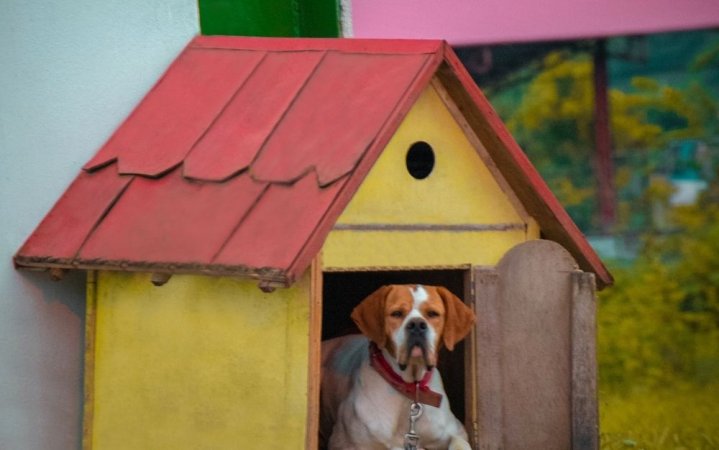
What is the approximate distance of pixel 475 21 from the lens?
11.2 meters

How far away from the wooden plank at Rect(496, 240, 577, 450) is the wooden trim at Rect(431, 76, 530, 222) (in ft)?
0.77

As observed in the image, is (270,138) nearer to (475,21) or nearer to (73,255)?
(73,255)

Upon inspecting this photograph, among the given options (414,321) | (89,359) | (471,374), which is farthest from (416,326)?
(89,359)

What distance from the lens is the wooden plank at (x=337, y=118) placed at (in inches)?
240

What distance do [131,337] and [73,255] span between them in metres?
0.45

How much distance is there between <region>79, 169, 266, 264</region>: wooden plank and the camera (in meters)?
6.14

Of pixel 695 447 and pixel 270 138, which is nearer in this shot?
pixel 270 138

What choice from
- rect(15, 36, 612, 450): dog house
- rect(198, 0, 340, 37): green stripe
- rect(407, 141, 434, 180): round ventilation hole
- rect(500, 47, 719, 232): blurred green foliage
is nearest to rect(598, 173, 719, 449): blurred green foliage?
rect(500, 47, 719, 232): blurred green foliage

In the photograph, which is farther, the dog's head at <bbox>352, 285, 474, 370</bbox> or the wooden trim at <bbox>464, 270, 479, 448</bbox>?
the wooden trim at <bbox>464, 270, 479, 448</bbox>

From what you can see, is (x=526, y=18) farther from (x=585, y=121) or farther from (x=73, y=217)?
(x=73, y=217)

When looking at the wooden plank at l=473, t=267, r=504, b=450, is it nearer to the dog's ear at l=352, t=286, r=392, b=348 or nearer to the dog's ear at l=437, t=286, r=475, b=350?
the dog's ear at l=437, t=286, r=475, b=350

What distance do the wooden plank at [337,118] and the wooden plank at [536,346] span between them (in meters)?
1.01

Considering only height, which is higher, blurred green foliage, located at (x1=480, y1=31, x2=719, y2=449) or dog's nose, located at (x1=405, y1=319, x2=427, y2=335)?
blurred green foliage, located at (x1=480, y1=31, x2=719, y2=449)

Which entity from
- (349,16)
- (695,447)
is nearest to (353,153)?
(349,16)
